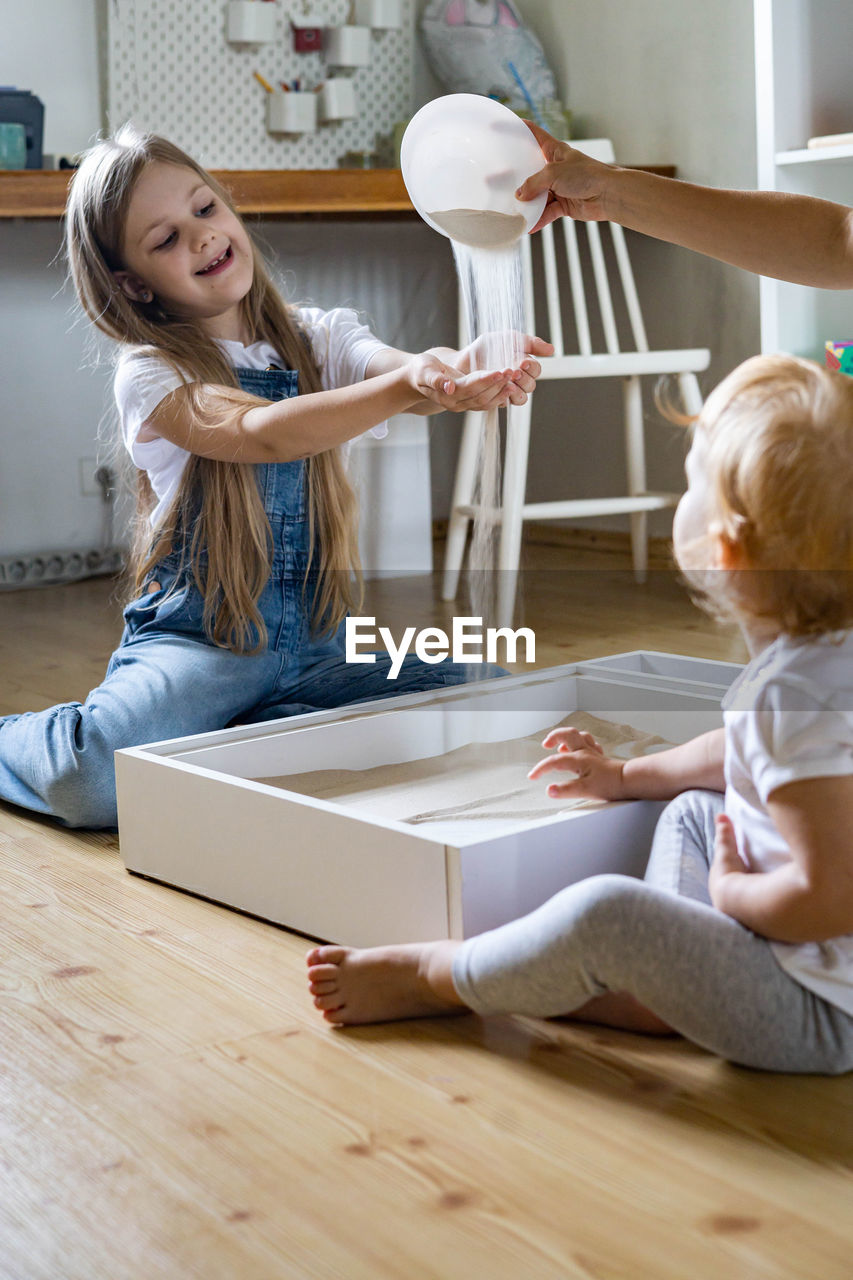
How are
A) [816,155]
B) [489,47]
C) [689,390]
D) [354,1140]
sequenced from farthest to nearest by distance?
[489,47]
[689,390]
[816,155]
[354,1140]

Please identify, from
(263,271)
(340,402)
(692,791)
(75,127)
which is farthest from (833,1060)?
(75,127)

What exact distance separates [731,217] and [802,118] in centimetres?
90

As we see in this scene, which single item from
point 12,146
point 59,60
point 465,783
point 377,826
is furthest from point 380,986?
point 59,60

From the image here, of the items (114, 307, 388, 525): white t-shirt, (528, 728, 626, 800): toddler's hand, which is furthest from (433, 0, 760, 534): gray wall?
(528, 728, 626, 800): toddler's hand

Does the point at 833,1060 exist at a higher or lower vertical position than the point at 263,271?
lower

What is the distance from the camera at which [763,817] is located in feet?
2.51

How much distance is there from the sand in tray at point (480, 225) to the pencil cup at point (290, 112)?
75.6 inches

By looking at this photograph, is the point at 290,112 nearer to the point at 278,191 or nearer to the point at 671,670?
the point at 278,191

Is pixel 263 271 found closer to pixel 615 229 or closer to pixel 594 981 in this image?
pixel 594 981

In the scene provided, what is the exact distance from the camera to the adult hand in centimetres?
113

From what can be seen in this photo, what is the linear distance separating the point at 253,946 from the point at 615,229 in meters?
1.91

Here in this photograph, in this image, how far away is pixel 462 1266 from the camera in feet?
1.92

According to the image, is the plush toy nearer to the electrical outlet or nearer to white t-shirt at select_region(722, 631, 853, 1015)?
the electrical outlet

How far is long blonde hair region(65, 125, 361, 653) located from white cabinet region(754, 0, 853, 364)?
0.84m
